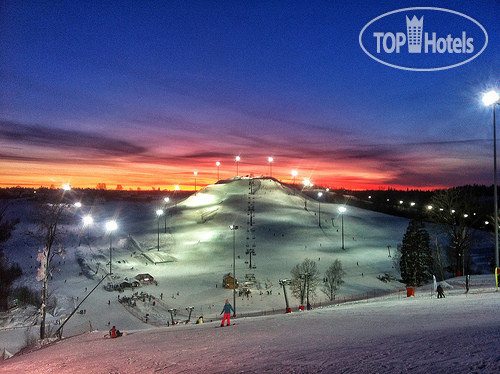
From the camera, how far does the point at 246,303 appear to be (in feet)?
152

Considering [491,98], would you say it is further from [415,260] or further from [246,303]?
[415,260]

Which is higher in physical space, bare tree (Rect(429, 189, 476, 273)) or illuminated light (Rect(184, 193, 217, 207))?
illuminated light (Rect(184, 193, 217, 207))

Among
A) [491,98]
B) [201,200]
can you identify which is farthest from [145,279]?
[201,200]

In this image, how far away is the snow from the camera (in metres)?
7.54

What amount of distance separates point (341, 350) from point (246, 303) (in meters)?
40.1

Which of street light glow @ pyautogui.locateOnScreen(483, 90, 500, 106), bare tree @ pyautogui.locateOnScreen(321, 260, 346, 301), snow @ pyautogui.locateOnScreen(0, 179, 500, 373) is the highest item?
street light glow @ pyautogui.locateOnScreen(483, 90, 500, 106)

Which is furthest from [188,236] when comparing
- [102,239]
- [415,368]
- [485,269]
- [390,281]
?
[415,368]

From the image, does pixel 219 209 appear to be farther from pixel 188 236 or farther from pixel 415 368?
pixel 415 368

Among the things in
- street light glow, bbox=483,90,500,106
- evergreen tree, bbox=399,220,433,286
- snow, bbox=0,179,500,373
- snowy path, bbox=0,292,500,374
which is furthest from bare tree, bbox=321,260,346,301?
snowy path, bbox=0,292,500,374

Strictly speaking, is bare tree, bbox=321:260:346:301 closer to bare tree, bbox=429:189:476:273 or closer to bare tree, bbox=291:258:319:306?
bare tree, bbox=291:258:319:306

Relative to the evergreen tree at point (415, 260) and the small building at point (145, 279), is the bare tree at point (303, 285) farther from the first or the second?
the small building at point (145, 279)

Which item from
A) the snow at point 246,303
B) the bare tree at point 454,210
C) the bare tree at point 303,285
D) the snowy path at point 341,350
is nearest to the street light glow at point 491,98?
the snow at point 246,303

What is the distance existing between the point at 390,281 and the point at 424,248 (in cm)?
741

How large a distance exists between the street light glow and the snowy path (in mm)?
11797
